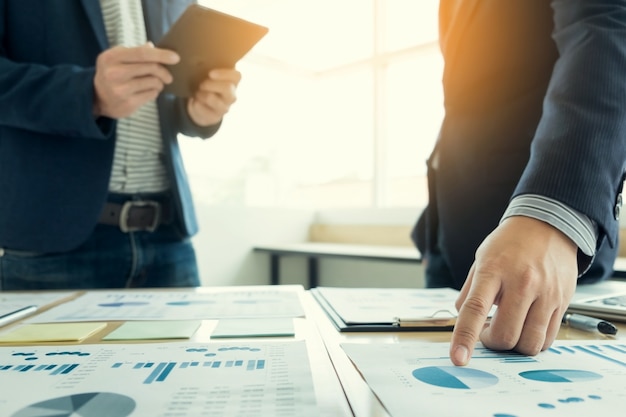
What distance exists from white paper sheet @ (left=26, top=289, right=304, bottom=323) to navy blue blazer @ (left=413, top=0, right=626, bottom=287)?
43 centimetres

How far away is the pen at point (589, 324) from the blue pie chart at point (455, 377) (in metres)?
0.29

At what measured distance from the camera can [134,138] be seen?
118cm

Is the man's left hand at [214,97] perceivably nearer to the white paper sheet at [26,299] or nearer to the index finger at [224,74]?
the index finger at [224,74]

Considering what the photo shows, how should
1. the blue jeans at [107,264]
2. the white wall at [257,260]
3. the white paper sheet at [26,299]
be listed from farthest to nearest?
1. the white wall at [257,260]
2. the blue jeans at [107,264]
3. the white paper sheet at [26,299]

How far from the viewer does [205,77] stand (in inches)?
45.2

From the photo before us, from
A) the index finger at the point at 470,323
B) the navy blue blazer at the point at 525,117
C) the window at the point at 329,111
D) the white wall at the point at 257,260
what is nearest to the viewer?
the index finger at the point at 470,323

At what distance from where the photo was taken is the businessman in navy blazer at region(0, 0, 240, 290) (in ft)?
3.14

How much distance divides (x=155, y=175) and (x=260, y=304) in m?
0.56

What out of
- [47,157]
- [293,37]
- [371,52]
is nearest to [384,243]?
[371,52]

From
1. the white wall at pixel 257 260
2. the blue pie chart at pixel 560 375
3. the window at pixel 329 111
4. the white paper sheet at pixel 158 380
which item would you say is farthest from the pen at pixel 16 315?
the window at pixel 329 111

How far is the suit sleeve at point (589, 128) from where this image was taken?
1.76 feet

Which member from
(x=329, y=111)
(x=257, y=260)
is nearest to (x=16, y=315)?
(x=257, y=260)

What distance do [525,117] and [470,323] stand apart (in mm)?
654

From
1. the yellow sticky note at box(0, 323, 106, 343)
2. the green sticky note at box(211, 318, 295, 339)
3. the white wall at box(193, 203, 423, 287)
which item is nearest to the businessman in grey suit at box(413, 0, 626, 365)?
the green sticky note at box(211, 318, 295, 339)
